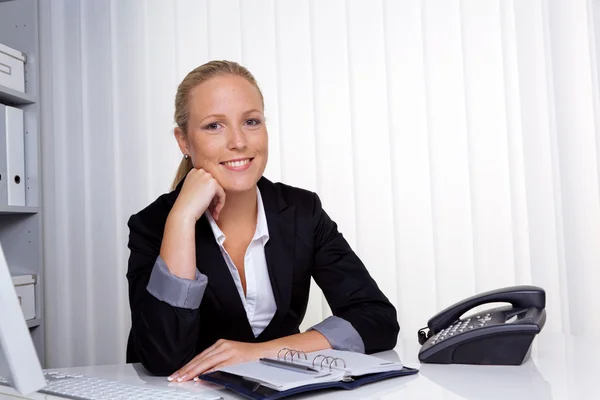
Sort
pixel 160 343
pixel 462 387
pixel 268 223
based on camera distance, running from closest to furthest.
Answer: pixel 462 387 → pixel 160 343 → pixel 268 223

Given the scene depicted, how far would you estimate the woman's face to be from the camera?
61.7 inches

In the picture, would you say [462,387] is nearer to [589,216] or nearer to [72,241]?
[589,216]

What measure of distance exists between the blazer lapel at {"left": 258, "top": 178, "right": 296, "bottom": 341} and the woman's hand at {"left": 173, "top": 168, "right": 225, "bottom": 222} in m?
0.14

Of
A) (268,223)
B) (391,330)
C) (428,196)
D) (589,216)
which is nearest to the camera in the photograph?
(391,330)

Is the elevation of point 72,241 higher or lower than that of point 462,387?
higher

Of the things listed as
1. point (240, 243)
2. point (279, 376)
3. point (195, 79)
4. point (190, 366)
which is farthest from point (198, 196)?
point (279, 376)

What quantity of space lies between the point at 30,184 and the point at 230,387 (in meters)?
2.06

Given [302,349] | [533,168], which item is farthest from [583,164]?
[302,349]

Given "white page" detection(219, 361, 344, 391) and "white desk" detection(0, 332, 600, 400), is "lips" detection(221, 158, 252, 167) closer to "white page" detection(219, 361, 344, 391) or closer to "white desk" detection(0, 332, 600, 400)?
"white desk" detection(0, 332, 600, 400)

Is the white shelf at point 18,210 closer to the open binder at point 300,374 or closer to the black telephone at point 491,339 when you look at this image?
the open binder at point 300,374

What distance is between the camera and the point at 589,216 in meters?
2.30

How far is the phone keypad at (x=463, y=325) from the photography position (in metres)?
1.12

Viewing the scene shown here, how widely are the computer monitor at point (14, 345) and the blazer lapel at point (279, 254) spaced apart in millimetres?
984

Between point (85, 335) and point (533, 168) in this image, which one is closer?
point (533, 168)
